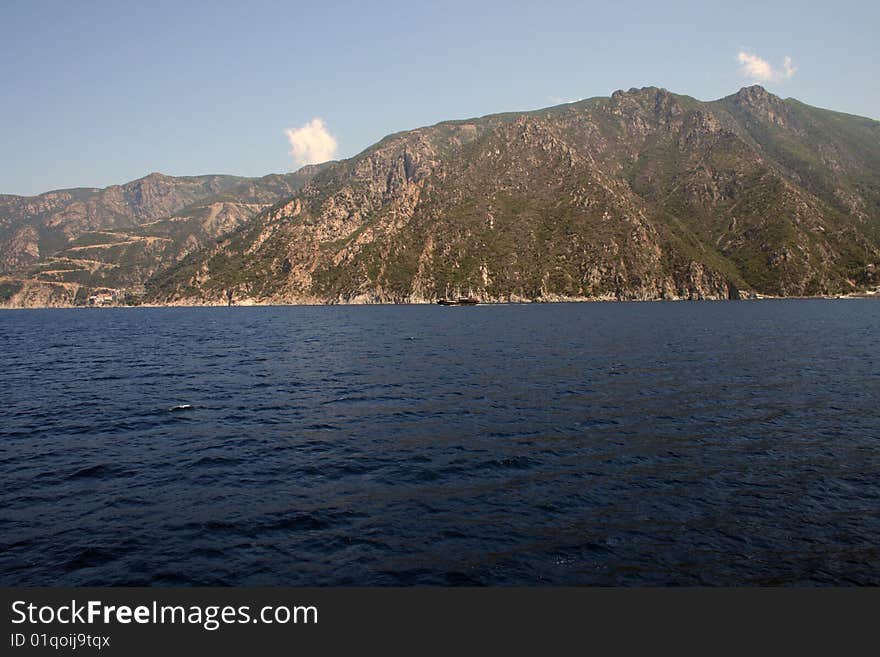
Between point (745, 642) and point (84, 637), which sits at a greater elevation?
point (84, 637)

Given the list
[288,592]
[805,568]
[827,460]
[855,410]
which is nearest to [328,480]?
[288,592]

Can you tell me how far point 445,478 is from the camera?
87.7ft

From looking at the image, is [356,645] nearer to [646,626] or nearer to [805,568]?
[646,626]

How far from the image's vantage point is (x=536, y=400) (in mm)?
45562

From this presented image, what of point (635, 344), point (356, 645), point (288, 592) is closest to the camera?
point (356, 645)

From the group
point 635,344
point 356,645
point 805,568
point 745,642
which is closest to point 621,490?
point 805,568

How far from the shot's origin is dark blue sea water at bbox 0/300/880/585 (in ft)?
58.3

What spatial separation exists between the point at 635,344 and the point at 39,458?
278 feet

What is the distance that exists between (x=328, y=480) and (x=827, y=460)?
1157 inches

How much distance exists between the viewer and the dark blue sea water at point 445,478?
17.8 metres

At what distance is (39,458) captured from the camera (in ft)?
99.3

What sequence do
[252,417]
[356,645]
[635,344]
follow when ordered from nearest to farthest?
[356,645], [252,417], [635,344]

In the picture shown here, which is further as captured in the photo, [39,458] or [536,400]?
[536,400]

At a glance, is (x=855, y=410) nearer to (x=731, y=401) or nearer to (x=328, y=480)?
(x=731, y=401)
